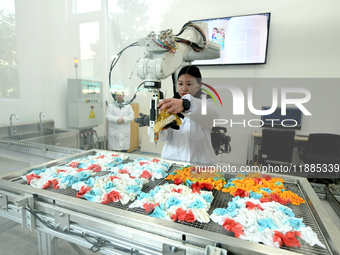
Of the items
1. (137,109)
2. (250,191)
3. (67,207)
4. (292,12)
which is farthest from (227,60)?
(67,207)

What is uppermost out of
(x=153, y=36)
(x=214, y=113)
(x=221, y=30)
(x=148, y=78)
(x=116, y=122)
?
(x=221, y=30)

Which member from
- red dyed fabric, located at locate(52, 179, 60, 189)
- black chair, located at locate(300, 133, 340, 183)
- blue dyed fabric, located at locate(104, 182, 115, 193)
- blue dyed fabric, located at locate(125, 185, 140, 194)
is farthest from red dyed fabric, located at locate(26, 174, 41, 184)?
black chair, located at locate(300, 133, 340, 183)

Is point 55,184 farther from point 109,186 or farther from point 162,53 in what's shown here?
point 162,53

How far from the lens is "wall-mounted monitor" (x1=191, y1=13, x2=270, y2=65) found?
3586 millimetres

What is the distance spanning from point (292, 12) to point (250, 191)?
364 cm

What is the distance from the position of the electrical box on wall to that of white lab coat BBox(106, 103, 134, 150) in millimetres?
329

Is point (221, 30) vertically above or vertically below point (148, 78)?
above

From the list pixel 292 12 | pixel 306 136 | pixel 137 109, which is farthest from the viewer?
pixel 137 109

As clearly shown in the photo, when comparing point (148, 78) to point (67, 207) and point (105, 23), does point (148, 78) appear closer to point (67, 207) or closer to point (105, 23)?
point (67, 207)

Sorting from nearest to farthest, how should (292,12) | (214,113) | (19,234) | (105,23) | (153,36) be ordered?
(153,36), (214,113), (19,234), (292,12), (105,23)

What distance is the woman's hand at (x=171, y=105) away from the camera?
1.04 meters

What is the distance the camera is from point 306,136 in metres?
3.10

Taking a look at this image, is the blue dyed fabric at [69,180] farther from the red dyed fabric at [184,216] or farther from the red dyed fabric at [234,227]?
the red dyed fabric at [234,227]

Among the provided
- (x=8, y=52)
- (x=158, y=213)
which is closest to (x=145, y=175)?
(x=158, y=213)
